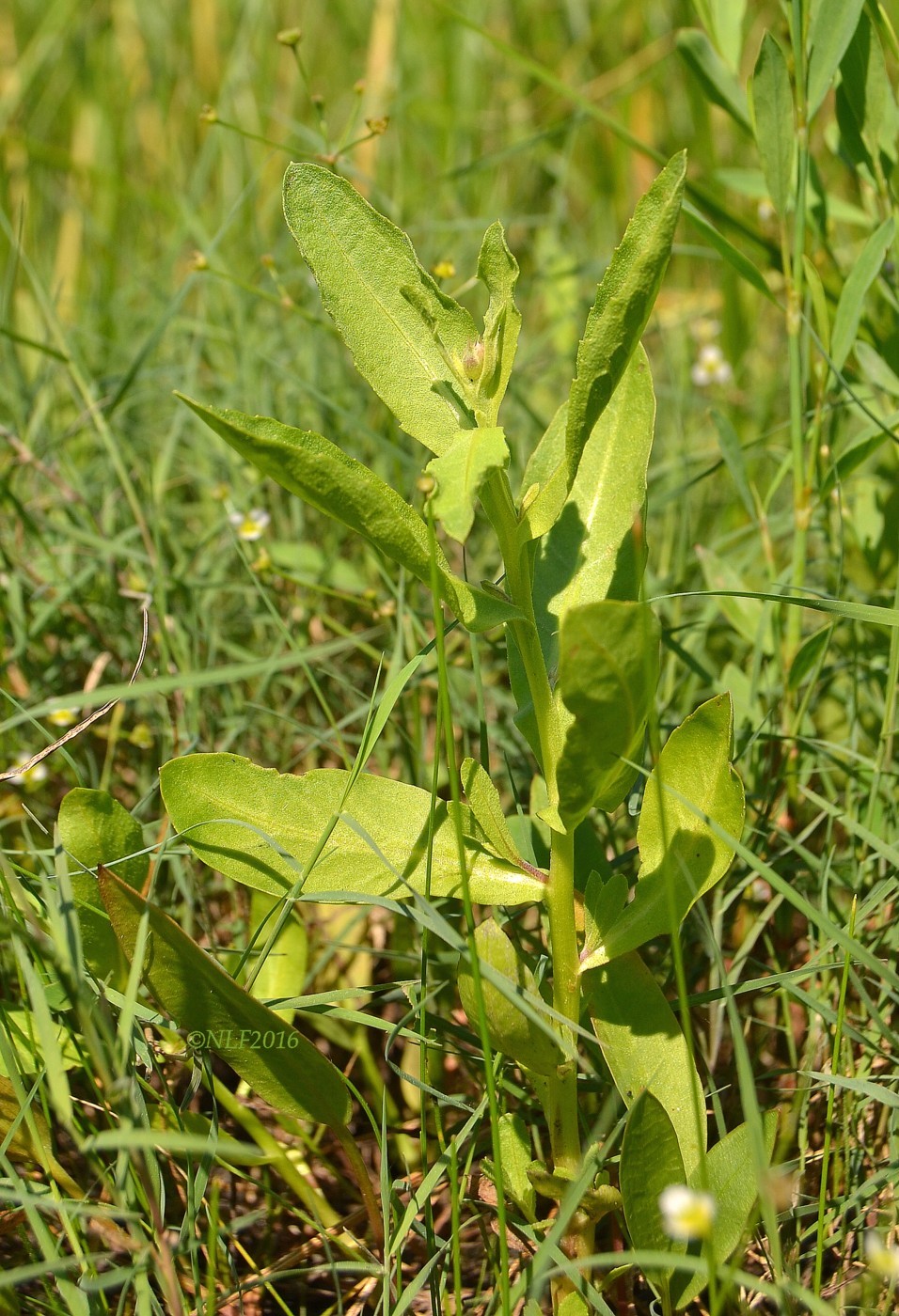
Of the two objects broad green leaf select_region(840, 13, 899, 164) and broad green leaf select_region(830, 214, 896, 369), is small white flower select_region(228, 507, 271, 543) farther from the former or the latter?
broad green leaf select_region(840, 13, 899, 164)

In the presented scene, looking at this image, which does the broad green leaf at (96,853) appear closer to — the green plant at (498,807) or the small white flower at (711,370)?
the green plant at (498,807)

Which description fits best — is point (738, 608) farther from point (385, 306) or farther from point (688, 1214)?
point (688, 1214)

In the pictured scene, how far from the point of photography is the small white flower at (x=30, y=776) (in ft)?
4.68

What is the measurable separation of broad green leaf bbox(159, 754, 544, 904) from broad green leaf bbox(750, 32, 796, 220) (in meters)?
0.85

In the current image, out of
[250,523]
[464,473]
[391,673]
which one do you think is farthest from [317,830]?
[250,523]

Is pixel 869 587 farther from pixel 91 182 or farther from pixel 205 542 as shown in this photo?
pixel 91 182

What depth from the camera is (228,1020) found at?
41.1 inches

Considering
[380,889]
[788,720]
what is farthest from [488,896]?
[788,720]

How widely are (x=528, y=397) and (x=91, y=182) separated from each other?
1.80 metres

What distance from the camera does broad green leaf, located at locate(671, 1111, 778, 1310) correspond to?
95 centimetres

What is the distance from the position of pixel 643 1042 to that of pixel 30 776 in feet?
2.74

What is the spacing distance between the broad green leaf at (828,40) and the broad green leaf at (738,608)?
553 millimetres

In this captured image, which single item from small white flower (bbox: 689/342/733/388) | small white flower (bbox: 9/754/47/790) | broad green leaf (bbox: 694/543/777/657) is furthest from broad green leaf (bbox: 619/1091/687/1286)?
small white flower (bbox: 689/342/733/388)

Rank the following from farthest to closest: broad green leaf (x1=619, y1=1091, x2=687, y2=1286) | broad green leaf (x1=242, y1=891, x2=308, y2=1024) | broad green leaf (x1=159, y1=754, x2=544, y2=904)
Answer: broad green leaf (x1=242, y1=891, x2=308, y2=1024), broad green leaf (x1=159, y1=754, x2=544, y2=904), broad green leaf (x1=619, y1=1091, x2=687, y2=1286)
